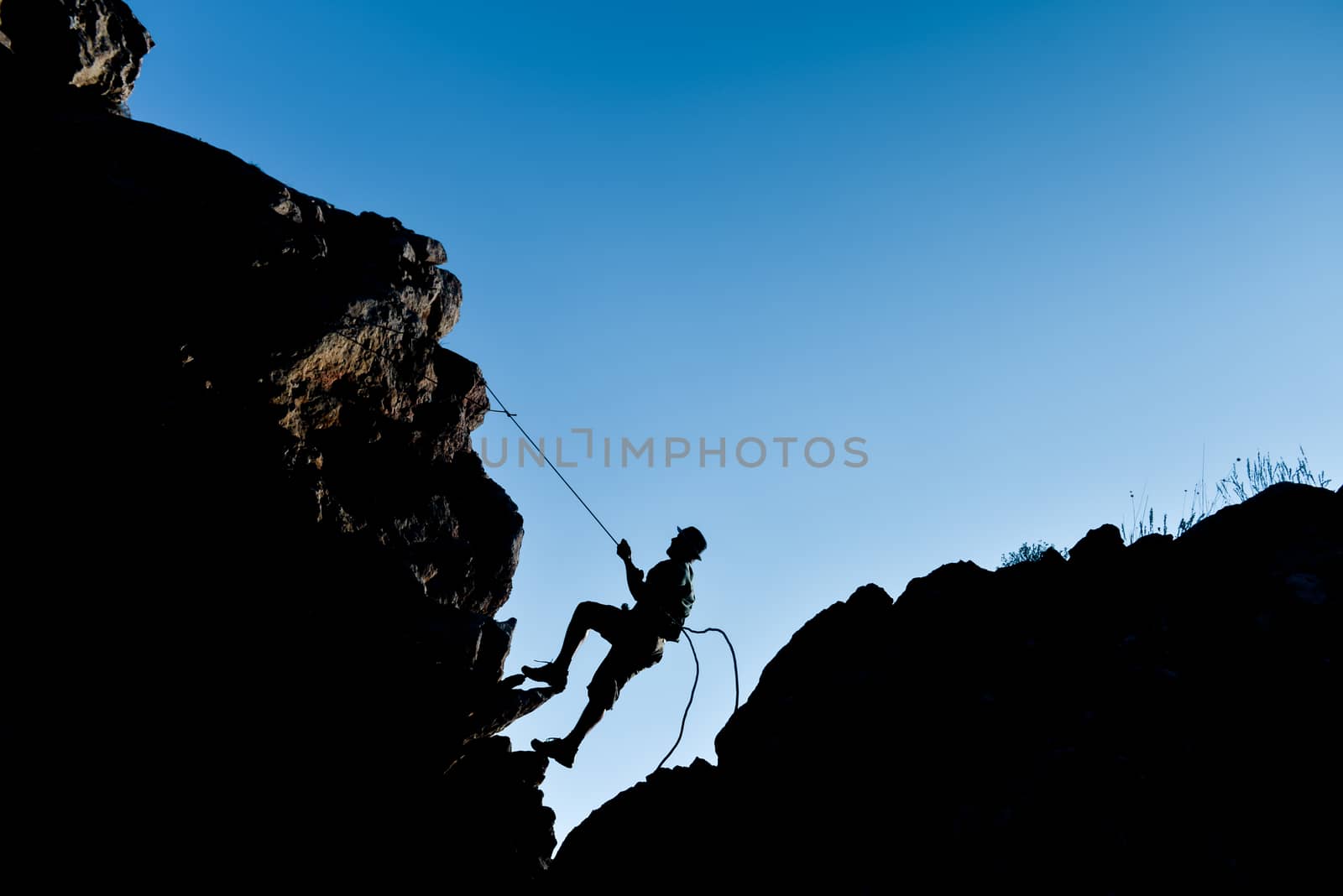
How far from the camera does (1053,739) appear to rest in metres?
7.14

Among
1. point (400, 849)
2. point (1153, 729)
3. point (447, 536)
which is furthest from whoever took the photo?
point (447, 536)

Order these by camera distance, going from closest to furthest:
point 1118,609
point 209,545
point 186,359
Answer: point 1118,609 < point 209,545 < point 186,359

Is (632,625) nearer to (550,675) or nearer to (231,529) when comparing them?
(550,675)

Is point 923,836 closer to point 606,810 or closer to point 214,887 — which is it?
point 606,810

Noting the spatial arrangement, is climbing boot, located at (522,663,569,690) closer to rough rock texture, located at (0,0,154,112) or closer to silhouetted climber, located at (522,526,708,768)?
silhouetted climber, located at (522,526,708,768)

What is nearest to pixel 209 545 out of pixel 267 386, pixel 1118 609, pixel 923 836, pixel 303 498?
pixel 303 498

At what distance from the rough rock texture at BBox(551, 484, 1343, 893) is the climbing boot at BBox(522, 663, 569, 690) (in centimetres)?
383

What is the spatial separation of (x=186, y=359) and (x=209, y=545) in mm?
3475

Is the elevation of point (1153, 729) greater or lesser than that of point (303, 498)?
lesser

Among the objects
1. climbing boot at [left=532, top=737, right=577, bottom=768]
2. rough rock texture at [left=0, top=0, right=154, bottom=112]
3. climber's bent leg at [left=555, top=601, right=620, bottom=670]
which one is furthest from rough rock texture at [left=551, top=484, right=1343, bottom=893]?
rough rock texture at [left=0, top=0, right=154, bottom=112]

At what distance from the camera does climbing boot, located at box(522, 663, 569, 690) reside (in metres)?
14.1

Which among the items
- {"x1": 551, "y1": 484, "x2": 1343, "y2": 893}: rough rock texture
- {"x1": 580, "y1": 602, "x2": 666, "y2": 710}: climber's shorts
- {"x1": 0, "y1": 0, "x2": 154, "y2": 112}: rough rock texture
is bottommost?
{"x1": 551, "y1": 484, "x2": 1343, "y2": 893}: rough rock texture

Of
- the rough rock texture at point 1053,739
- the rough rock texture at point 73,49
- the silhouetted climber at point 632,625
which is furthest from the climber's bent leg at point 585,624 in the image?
the rough rock texture at point 73,49

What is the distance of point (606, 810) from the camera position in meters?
10.8
